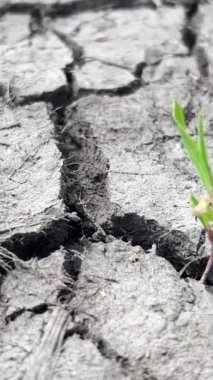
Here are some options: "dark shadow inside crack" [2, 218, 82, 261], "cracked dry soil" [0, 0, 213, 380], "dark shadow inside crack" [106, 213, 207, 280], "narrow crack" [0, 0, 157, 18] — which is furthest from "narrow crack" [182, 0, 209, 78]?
"dark shadow inside crack" [2, 218, 82, 261]

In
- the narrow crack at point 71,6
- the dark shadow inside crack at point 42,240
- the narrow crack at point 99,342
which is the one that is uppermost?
the narrow crack at point 71,6

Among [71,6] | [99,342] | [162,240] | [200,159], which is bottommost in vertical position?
[99,342]

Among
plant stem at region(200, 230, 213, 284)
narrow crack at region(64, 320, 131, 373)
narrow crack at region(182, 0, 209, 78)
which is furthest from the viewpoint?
narrow crack at region(182, 0, 209, 78)

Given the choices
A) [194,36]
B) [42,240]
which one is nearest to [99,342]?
[42,240]

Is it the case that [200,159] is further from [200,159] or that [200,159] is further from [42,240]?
[42,240]

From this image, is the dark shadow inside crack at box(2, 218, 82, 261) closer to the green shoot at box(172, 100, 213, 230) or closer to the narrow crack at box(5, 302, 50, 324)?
the narrow crack at box(5, 302, 50, 324)

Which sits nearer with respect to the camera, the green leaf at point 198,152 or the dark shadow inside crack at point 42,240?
the green leaf at point 198,152

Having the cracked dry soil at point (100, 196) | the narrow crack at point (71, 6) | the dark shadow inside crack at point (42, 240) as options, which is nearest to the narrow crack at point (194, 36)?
the cracked dry soil at point (100, 196)

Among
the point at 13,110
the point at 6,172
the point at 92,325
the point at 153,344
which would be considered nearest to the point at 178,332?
the point at 153,344

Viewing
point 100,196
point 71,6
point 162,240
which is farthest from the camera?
point 71,6

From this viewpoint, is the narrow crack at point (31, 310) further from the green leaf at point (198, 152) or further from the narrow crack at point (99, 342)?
the green leaf at point (198, 152)
